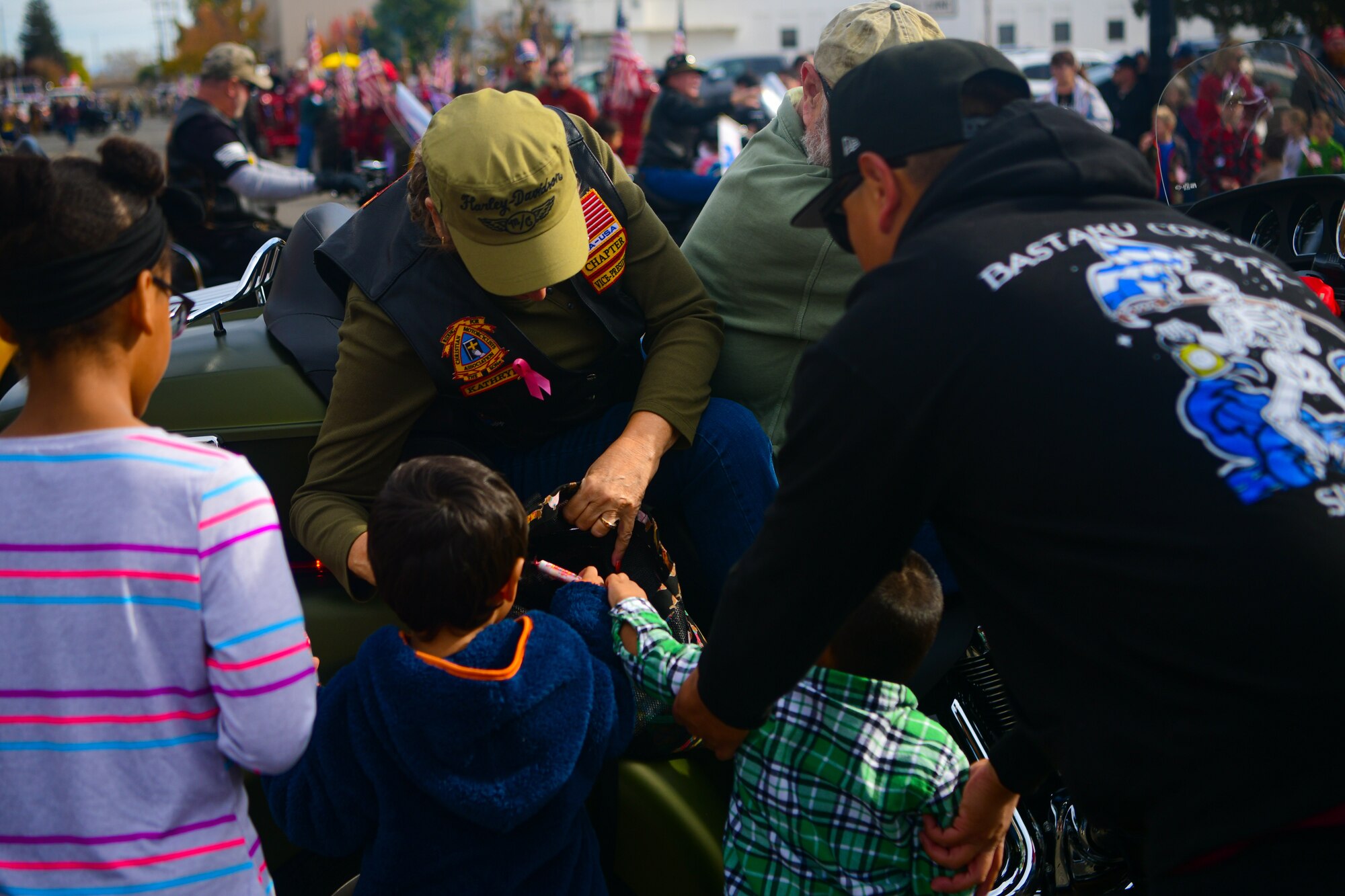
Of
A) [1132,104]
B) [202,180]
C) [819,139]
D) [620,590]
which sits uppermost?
[819,139]

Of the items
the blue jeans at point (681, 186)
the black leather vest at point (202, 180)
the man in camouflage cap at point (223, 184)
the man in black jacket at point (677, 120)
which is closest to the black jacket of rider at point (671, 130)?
the man in black jacket at point (677, 120)

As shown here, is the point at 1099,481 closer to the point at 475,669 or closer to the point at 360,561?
the point at 475,669

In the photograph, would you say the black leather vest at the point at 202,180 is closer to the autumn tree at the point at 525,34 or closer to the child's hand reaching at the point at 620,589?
the child's hand reaching at the point at 620,589

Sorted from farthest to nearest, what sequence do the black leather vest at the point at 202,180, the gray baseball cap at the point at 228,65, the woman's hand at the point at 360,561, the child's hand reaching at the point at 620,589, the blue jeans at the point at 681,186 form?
the blue jeans at the point at 681,186 < the gray baseball cap at the point at 228,65 < the black leather vest at the point at 202,180 < the woman's hand at the point at 360,561 < the child's hand reaching at the point at 620,589

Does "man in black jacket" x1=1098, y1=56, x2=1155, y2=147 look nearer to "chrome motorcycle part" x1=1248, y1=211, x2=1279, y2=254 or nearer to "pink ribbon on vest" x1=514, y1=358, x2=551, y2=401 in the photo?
"chrome motorcycle part" x1=1248, y1=211, x2=1279, y2=254

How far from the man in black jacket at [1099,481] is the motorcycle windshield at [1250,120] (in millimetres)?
1614

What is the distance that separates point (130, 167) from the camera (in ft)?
4.56

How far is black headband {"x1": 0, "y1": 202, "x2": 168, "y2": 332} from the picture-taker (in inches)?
51.4

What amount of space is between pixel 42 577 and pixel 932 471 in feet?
3.27

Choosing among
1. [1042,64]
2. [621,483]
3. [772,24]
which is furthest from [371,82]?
[772,24]

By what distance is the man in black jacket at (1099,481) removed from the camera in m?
1.13

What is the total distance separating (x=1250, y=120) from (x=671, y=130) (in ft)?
18.3

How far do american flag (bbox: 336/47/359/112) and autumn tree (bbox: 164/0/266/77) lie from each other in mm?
47436

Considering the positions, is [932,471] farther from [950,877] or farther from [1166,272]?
[950,877]
